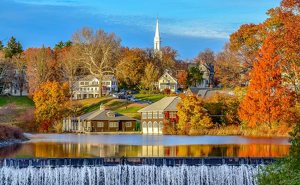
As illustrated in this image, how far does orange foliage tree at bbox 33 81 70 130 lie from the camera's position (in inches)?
2933

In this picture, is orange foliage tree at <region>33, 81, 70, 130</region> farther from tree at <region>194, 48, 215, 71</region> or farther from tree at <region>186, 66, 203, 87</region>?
tree at <region>194, 48, 215, 71</region>

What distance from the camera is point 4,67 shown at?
100562 millimetres

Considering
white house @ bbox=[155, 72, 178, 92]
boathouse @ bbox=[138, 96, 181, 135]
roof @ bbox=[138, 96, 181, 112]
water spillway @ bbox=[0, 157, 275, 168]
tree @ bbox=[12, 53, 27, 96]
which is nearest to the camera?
water spillway @ bbox=[0, 157, 275, 168]

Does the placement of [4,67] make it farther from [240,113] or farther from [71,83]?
[240,113]

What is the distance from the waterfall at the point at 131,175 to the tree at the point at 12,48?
95.2 m

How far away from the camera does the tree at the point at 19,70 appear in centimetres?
10642

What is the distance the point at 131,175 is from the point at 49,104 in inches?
2148

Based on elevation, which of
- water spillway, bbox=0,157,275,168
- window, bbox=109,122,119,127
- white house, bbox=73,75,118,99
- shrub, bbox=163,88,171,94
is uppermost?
white house, bbox=73,75,118,99

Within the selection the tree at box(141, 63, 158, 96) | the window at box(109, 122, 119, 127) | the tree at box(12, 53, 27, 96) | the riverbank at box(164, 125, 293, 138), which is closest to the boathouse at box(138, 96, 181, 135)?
the riverbank at box(164, 125, 293, 138)

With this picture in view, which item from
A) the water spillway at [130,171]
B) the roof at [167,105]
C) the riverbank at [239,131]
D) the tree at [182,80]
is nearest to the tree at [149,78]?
the tree at [182,80]

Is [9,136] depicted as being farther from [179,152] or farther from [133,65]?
[133,65]

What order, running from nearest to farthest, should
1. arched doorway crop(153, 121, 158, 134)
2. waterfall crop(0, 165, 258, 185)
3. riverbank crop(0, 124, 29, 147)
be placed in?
1. waterfall crop(0, 165, 258, 185)
2. riverbank crop(0, 124, 29, 147)
3. arched doorway crop(153, 121, 158, 134)

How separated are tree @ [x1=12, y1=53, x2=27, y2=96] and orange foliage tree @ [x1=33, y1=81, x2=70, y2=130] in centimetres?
3265

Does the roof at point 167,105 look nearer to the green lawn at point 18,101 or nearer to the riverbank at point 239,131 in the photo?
the riverbank at point 239,131
